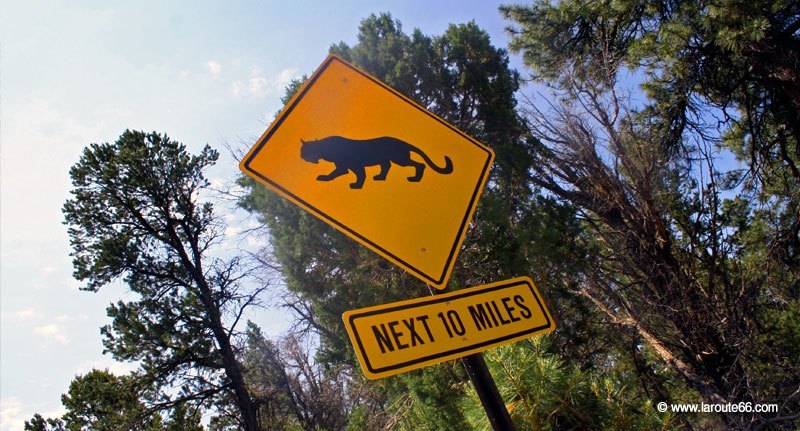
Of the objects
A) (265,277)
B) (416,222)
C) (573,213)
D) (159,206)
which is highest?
(159,206)

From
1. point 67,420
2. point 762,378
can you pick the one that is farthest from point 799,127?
point 67,420

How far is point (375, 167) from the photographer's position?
1652mm

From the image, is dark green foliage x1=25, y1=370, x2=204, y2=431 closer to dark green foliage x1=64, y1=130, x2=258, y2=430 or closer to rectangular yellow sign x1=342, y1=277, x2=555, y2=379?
dark green foliage x1=64, y1=130, x2=258, y2=430

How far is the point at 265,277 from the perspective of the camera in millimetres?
11750

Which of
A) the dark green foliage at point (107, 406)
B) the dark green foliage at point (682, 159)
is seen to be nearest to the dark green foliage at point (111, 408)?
the dark green foliage at point (107, 406)

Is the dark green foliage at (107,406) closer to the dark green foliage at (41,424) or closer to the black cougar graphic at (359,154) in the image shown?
the dark green foliage at (41,424)

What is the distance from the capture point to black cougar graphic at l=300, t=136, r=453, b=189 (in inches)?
63.9

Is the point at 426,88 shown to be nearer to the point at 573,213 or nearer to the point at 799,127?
the point at 573,213

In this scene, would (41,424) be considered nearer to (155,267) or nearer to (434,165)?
(155,267)

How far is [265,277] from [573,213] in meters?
8.04

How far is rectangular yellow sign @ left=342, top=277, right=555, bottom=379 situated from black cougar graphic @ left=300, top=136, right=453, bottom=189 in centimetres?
52

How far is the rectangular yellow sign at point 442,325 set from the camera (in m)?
1.25

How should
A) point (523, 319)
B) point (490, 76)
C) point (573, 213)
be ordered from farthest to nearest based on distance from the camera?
point (490, 76)
point (573, 213)
point (523, 319)

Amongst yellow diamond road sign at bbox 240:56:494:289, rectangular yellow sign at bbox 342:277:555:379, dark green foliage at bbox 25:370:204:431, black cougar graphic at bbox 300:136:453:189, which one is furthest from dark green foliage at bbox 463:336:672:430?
dark green foliage at bbox 25:370:204:431
